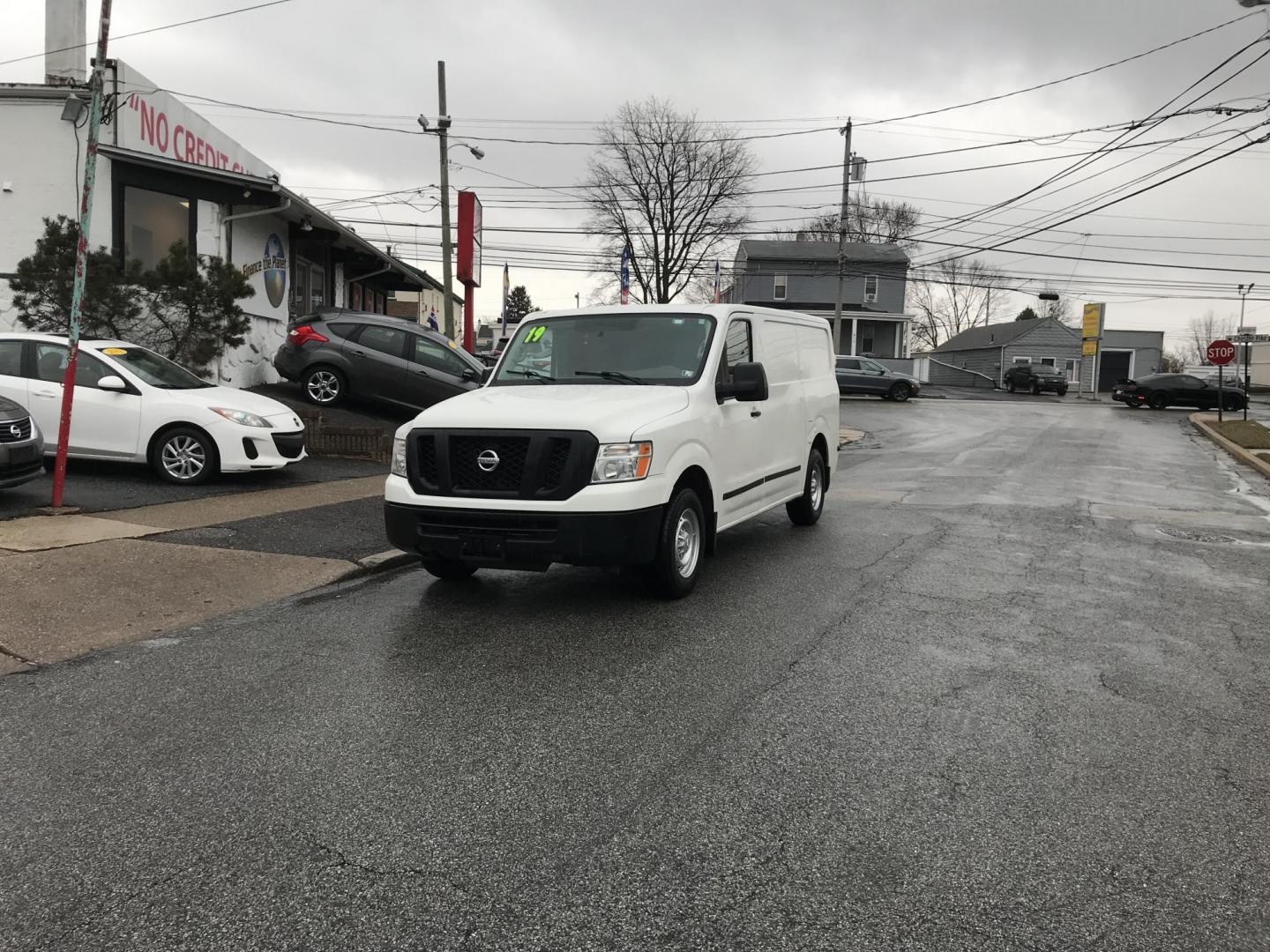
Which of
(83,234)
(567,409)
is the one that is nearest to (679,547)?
(567,409)

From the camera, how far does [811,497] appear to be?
382 inches

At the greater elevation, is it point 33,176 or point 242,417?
point 33,176

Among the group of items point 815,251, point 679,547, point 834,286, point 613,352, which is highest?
point 815,251

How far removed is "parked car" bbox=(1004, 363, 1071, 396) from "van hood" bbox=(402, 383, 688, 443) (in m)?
49.5

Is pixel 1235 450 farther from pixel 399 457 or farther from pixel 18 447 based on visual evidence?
pixel 18 447

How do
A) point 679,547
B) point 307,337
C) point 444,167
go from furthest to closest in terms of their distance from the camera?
point 444,167 < point 307,337 < point 679,547

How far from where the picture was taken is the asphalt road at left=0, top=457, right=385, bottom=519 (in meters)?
9.12

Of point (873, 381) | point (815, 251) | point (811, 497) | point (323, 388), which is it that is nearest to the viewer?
point (811, 497)

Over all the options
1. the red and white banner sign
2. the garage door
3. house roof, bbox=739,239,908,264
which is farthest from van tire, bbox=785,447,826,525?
the garage door

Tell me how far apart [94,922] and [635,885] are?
151 cm

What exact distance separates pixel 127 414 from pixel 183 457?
0.70 m

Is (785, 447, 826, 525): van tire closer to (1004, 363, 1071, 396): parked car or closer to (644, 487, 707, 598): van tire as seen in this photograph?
(644, 487, 707, 598): van tire

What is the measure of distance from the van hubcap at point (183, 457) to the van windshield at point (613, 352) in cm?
446

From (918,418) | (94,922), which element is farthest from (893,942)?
(918,418)
